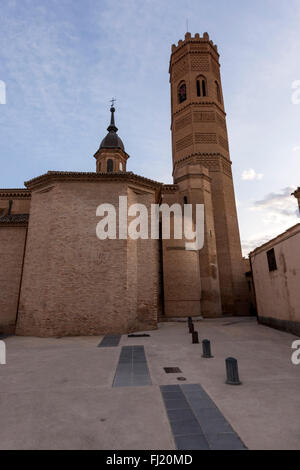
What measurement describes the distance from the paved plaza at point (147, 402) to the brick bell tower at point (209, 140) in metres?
13.9

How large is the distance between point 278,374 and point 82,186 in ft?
38.3

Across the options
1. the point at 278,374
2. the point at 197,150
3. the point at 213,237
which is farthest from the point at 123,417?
the point at 197,150

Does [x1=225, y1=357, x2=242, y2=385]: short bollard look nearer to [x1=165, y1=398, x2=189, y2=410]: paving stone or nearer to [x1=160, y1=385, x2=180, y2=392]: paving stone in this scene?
[x1=160, y1=385, x2=180, y2=392]: paving stone

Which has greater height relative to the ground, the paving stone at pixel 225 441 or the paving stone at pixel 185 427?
the paving stone at pixel 225 441

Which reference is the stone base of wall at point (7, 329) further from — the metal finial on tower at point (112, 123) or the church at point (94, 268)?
the metal finial on tower at point (112, 123)

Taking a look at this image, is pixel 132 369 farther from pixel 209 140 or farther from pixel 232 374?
pixel 209 140

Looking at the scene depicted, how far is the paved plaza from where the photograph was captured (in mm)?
2854

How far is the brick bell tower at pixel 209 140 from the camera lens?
819 inches

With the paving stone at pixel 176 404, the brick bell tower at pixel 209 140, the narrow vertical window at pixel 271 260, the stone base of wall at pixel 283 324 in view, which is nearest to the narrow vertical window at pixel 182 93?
the brick bell tower at pixel 209 140

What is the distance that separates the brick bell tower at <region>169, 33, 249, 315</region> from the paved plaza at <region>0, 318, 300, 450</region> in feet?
45.6

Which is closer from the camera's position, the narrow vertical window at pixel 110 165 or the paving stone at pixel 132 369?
the paving stone at pixel 132 369

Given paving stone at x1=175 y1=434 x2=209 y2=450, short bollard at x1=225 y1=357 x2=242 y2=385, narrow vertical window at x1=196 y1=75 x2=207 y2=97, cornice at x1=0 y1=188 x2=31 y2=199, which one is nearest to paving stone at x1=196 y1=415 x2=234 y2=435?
paving stone at x1=175 y1=434 x2=209 y2=450

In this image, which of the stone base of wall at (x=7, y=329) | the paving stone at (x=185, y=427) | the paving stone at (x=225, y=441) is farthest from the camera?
the stone base of wall at (x=7, y=329)

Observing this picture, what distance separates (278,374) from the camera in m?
5.26
